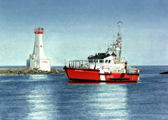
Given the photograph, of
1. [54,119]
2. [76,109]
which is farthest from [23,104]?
[54,119]

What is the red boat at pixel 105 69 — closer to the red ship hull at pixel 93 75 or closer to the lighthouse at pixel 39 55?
the red ship hull at pixel 93 75

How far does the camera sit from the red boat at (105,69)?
44.8 meters

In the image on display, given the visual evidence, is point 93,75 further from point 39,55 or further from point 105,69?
point 39,55

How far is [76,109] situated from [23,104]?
5.60 meters

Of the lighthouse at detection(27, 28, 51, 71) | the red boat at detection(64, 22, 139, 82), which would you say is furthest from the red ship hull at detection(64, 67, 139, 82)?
the lighthouse at detection(27, 28, 51, 71)

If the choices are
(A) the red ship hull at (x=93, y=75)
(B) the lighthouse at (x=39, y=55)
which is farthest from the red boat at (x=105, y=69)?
(B) the lighthouse at (x=39, y=55)

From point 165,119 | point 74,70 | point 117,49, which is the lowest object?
point 165,119

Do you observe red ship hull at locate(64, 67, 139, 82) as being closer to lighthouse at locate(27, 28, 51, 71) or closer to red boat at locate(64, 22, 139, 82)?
red boat at locate(64, 22, 139, 82)

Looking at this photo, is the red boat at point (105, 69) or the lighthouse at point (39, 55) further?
the lighthouse at point (39, 55)

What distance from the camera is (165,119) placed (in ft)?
65.7

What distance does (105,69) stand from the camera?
46.4 m

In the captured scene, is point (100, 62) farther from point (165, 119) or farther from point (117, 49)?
point (165, 119)

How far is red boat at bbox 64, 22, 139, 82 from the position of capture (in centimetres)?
4475

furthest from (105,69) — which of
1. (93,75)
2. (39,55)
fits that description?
(39,55)
